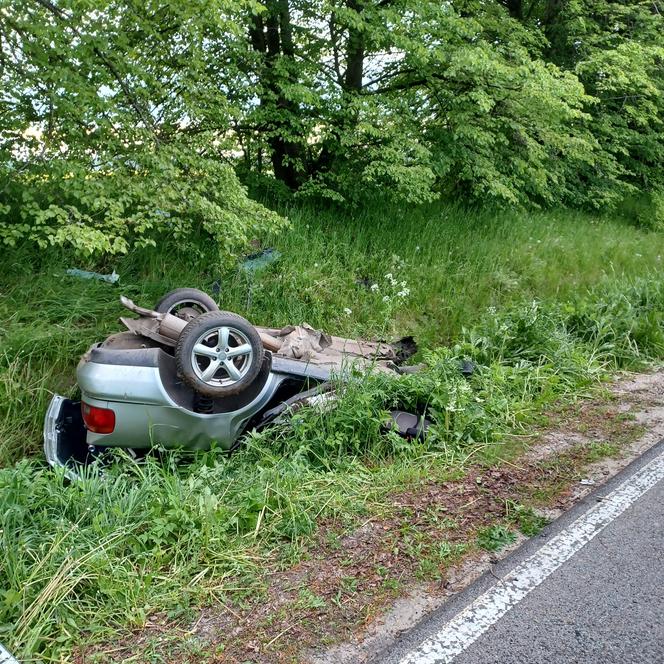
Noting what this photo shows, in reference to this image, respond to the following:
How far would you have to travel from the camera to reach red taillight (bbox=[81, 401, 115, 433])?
386cm

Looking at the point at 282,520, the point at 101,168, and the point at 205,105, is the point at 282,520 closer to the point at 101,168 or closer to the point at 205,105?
the point at 101,168

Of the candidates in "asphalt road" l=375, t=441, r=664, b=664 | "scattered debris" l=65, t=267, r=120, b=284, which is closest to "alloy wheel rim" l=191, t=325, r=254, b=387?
"asphalt road" l=375, t=441, r=664, b=664

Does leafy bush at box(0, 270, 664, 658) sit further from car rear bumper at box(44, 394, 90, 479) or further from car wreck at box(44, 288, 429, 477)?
car rear bumper at box(44, 394, 90, 479)

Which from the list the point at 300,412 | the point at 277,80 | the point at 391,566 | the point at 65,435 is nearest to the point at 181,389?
the point at 300,412

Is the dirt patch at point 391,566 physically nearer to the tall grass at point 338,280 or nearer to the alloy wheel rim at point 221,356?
the alloy wheel rim at point 221,356

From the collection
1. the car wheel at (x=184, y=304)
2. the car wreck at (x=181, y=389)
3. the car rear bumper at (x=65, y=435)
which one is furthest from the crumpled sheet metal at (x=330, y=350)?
the car rear bumper at (x=65, y=435)

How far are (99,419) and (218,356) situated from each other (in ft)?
2.82

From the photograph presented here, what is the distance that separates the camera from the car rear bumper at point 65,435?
13.3 feet

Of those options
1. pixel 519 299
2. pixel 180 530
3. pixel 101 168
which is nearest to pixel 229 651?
pixel 180 530

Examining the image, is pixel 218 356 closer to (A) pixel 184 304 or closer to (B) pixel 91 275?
(A) pixel 184 304

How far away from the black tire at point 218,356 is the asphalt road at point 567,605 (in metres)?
2.06

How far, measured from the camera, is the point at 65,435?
4262 millimetres

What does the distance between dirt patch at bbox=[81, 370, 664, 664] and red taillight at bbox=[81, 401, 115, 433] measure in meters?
1.61

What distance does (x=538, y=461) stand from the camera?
402 cm
